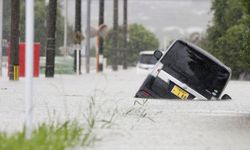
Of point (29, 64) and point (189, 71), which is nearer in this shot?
point (29, 64)

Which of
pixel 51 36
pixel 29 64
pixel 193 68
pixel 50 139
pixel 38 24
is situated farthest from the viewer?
pixel 38 24

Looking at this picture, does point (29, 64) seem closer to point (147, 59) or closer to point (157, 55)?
point (157, 55)

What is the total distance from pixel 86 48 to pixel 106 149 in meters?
36.8

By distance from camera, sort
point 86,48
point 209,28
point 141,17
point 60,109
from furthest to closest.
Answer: point 141,17
point 209,28
point 86,48
point 60,109

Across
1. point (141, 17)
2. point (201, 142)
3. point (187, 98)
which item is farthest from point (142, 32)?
point (201, 142)

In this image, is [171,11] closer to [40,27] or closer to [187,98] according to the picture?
[40,27]

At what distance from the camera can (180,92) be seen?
61.8 ft

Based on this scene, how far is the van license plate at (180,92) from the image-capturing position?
61.5 feet

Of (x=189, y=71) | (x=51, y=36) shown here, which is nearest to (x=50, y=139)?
(x=189, y=71)

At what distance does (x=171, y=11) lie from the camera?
550 ft

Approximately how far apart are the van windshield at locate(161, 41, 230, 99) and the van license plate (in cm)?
31

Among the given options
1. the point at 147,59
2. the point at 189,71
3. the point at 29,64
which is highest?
the point at 29,64

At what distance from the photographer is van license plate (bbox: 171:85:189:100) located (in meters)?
18.8

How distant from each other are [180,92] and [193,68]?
0.80m
